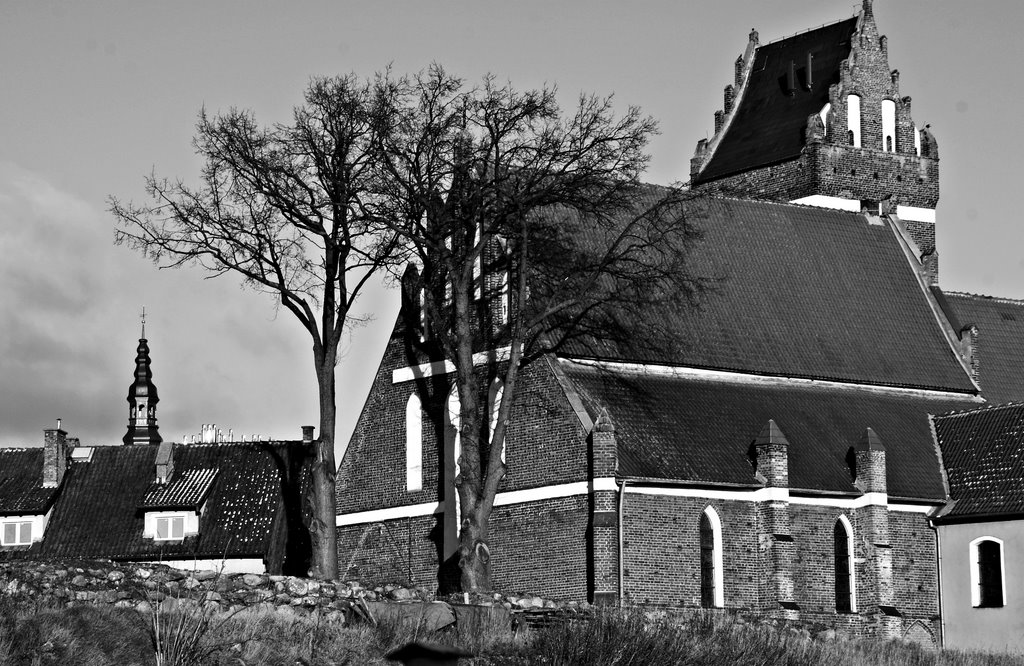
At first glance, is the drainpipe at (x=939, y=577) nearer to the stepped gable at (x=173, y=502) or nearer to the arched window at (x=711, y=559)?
the arched window at (x=711, y=559)

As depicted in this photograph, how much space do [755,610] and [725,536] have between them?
1757 millimetres

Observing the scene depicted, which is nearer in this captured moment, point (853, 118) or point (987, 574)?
point (987, 574)

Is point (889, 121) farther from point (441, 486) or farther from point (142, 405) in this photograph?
point (142, 405)

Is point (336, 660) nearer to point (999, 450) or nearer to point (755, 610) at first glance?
point (755, 610)

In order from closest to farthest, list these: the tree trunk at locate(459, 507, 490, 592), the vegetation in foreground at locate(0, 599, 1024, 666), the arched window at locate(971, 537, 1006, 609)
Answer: the vegetation in foreground at locate(0, 599, 1024, 666) → the tree trunk at locate(459, 507, 490, 592) → the arched window at locate(971, 537, 1006, 609)

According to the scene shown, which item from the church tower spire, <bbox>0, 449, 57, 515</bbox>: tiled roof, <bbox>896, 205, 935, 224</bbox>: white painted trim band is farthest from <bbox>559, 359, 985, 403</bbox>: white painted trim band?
the church tower spire

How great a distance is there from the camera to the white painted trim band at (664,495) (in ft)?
125

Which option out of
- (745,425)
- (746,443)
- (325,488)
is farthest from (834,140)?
(325,488)

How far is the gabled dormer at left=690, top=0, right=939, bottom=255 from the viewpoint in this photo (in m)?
53.3

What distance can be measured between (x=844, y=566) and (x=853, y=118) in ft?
58.9

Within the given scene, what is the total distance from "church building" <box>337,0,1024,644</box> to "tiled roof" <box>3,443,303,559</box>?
14183mm

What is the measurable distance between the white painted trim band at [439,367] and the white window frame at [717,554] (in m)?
5.71

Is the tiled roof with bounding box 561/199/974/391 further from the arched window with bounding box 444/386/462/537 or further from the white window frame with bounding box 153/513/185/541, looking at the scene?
the white window frame with bounding box 153/513/185/541

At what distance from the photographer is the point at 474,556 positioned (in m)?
37.7
